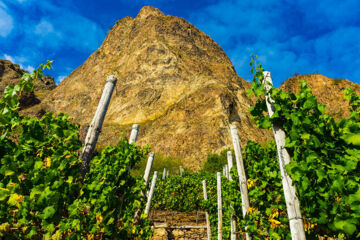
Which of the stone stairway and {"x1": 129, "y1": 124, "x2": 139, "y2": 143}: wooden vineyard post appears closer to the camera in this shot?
{"x1": 129, "y1": 124, "x2": 139, "y2": 143}: wooden vineyard post

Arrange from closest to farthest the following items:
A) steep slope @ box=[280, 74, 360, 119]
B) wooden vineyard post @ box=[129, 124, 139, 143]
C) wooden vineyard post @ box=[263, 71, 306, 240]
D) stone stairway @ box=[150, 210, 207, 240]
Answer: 1. wooden vineyard post @ box=[263, 71, 306, 240]
2. wooden vineyard post @ box=[129, 124, 139, 143]
3. stone stairway @ box=[150, 210, 207, 240]
4. steep slope @ box=[280, 74, 360, 119]

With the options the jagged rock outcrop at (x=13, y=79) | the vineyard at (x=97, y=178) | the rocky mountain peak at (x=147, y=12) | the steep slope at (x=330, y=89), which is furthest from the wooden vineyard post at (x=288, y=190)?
the rocky mountain peak at (x=147, y=12)

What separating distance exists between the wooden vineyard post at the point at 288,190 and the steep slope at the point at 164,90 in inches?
1068

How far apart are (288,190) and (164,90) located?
39810 mm

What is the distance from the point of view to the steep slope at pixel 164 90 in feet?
106

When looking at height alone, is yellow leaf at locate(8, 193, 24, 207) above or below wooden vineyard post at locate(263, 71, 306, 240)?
below

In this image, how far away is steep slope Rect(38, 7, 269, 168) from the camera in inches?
1272

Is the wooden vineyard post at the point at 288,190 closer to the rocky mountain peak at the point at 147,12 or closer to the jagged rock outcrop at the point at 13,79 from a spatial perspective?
the jagged rock outcrop at the point at 13,79

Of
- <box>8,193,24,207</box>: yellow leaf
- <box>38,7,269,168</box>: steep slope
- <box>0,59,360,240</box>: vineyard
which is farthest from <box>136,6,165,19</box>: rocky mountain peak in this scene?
<box>8,193,24,207</box>: yellow leaf

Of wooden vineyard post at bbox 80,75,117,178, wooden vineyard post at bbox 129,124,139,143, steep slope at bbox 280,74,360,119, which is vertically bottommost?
wooden vineyard post at bbox 80,75,117,178

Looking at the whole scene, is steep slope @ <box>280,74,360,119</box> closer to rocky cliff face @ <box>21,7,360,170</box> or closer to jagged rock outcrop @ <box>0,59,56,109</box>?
rocky cliff face @ <box>21,7,360,170</box>

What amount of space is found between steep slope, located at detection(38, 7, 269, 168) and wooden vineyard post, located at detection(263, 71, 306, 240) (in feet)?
89.0

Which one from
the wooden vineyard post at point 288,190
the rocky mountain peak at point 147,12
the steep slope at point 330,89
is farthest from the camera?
the rocky mountain peak at point 147,12

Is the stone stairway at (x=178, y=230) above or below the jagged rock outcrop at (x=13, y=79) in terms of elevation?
below
